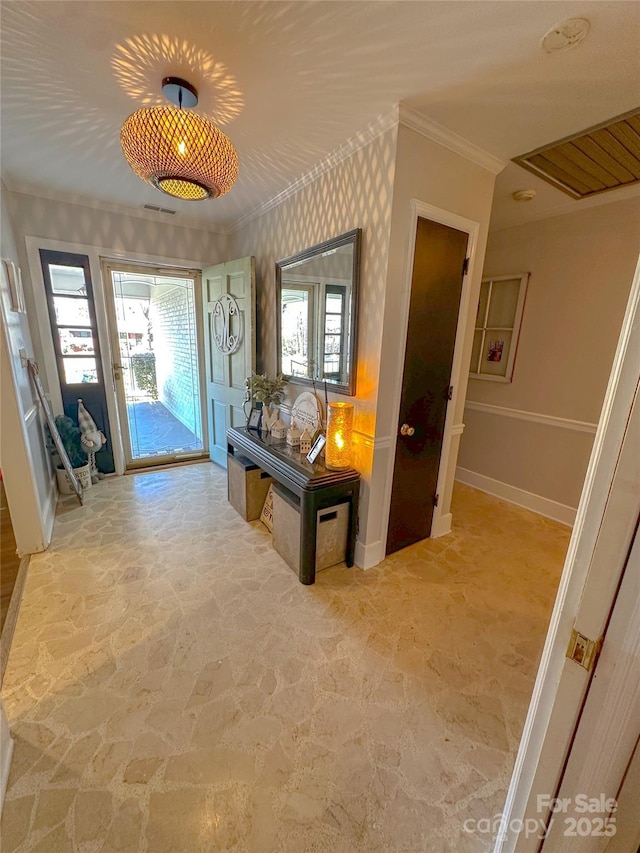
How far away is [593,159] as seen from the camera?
6.62 ft

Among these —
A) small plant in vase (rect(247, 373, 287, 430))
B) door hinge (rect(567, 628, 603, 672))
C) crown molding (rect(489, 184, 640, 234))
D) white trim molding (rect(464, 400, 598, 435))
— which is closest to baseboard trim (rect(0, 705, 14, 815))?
door hinge (rect(567, 628, 603, 672))

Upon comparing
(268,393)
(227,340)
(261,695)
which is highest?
(227,340)

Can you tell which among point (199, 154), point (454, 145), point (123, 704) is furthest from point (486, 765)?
point (454, 145)

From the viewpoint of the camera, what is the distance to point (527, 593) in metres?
2.04

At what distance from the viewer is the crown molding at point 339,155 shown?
67.7 inches

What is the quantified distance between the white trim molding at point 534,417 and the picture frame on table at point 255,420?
7.16 feet

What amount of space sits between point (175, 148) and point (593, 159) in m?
2.37

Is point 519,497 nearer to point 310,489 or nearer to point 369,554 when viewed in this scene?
point 369,554

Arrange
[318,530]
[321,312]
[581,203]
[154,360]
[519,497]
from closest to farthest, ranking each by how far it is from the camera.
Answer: [318,530]
[321,312]
[581,203]
[519,497]
[154,360]

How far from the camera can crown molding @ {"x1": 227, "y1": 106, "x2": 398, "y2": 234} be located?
1.72 meters

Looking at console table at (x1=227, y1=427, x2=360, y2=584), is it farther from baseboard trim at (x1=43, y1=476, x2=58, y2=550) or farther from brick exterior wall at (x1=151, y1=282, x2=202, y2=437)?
brick exterior wall at (x1=151, y1=282, x2=202, y2=437)

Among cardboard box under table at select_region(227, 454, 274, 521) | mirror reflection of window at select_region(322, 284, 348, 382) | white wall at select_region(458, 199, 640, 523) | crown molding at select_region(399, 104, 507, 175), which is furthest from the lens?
cardboard box under table at select_region(227, 454, 274, 521)

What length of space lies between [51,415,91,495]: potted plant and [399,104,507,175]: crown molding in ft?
11.1

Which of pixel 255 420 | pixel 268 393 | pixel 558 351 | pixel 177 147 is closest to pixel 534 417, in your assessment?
pixel 558 351
